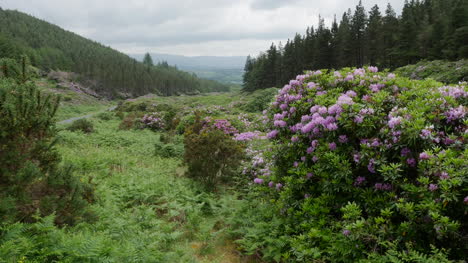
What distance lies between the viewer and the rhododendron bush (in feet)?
11.3

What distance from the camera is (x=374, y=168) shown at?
13.7 feet

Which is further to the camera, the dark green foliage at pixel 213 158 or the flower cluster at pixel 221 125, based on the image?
the flower cluster at pixel 221 125

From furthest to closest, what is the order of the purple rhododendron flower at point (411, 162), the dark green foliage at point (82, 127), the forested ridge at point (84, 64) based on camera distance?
1. the forested ridge at point (84, 64)
2. the dark green foliage at point (82, 127)
3. the purple rhododendron flower at point (411, 162)

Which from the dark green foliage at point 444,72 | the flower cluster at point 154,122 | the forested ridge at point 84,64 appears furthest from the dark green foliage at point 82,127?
the forested ridge at point 84,64

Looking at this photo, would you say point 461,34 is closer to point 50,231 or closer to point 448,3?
point 448,3

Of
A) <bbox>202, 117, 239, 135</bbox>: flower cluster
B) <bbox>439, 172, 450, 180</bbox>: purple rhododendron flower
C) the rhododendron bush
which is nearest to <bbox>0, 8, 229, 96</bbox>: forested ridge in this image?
<bbox>202, 117, 239, 135</bbox>: flower cluster

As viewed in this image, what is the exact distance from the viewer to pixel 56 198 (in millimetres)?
4344

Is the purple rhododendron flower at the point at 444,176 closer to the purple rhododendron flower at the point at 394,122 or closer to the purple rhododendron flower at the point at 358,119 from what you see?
the purple rhododendron flower at the point at 394,122

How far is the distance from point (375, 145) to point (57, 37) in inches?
7247

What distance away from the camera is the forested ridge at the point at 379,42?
3941 centimetres

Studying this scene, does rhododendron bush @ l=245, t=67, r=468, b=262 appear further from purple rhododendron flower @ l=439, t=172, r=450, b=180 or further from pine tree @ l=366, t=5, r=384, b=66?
pine tree @ l=366, t=5, r=384, b=66

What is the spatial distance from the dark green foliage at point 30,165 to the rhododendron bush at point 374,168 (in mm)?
3622

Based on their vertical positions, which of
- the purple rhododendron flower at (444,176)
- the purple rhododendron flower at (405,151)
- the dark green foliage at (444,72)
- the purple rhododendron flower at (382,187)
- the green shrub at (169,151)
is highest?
the dark green foliage at (444,72)

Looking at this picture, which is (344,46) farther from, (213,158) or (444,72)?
(213,158)
